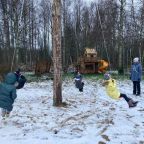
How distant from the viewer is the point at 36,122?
36.2 feet

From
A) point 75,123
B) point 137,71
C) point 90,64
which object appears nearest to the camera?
point 75,123

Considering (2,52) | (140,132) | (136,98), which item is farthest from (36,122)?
(2,52)

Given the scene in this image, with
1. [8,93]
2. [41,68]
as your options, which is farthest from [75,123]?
[41,68]

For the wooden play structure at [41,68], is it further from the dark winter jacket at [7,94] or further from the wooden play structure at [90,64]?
the dark winter jacket at [7,94]

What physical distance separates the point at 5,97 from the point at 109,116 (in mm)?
3011

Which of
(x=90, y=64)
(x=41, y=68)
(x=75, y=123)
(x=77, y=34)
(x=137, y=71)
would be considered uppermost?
(x=77, y=34)

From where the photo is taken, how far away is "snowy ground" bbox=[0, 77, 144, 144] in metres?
9.19

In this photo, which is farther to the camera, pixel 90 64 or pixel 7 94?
pixel 90 64

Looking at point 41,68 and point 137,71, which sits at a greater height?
point 137,71

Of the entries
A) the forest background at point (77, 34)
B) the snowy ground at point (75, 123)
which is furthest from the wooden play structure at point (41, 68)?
the snowy ground at point (75, 123)

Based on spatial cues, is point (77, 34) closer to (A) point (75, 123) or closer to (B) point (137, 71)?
(B) point (137, 71)

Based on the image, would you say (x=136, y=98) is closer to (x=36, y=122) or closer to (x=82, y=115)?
(x=82, y=115)

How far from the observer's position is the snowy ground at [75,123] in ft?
30.1

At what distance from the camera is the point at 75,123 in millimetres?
10930
